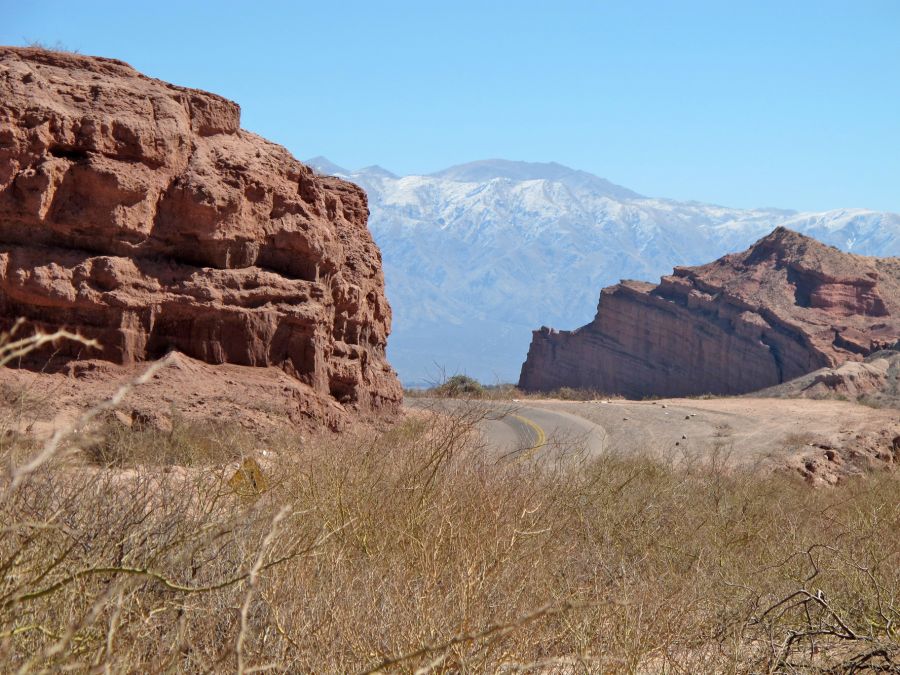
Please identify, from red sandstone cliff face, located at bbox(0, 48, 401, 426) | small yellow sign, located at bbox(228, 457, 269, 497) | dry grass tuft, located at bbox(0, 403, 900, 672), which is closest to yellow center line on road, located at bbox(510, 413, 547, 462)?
red sandstone cliff face, located at bbox(0, 48, 401, 426)

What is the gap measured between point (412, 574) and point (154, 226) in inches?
426

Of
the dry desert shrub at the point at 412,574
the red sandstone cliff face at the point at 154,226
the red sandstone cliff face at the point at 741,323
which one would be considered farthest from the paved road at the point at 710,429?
the red sandstone cliff face at the point at 741,323

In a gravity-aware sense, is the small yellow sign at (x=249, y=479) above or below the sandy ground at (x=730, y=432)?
above

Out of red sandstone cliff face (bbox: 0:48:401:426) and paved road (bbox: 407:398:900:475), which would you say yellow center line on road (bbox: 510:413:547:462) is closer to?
paved road (bbox: 407:398:900:475)

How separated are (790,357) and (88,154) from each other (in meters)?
45.8

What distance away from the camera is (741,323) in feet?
185

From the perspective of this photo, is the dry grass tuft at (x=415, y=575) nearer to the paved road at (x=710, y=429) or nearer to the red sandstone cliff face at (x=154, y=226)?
the red sandstone cliff face at (x=154, y=226)

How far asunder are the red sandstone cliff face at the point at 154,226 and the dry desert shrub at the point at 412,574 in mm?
4212

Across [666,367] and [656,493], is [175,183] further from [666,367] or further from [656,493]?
[666,367]

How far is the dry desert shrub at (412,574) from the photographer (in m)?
3.98

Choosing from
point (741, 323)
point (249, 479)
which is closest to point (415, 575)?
point (249, 479)

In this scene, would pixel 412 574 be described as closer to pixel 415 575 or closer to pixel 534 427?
pixel 415 575

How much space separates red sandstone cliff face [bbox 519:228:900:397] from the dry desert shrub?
4422 centimetres

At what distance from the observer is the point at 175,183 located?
51.8 ft
